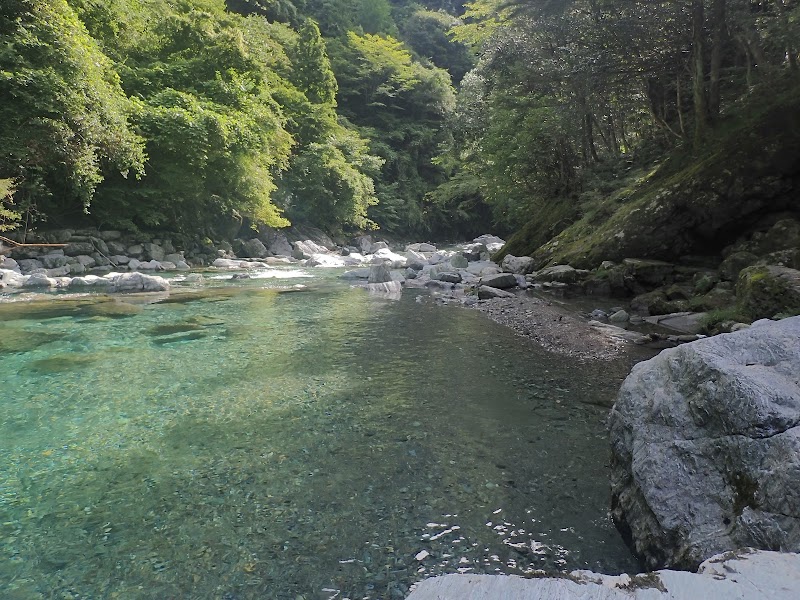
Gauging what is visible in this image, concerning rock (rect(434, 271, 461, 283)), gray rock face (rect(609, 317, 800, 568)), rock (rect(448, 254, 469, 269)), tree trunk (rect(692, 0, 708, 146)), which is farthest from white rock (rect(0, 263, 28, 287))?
tree trunk (rect(692, 0, 708, 146))

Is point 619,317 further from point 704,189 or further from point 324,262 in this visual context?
point 324,262

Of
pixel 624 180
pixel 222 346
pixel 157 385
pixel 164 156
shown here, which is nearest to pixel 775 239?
pixel 624 180

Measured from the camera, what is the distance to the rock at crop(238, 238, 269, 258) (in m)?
25.7

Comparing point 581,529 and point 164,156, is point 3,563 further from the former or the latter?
point 164,156

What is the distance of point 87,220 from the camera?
2031 centimetres

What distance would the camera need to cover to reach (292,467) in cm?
360

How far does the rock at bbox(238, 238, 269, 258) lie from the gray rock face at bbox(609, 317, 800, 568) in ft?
80.3

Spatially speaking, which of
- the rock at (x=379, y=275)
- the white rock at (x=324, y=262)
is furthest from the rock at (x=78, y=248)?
the rock at (x=379, y=275)

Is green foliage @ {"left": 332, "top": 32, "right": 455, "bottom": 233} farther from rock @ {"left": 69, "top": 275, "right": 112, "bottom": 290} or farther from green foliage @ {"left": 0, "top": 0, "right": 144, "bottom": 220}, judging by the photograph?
rock @ {"left": 69, "top": 275, "right": 112, "bottom": 290}

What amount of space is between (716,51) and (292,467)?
39.6 ft

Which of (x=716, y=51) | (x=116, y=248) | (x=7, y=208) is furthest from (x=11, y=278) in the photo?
(x=716, y=51)

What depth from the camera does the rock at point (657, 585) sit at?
153cm

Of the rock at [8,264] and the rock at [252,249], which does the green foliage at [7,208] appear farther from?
the rock at [252,249]

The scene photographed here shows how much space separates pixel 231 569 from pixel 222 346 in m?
5.05
